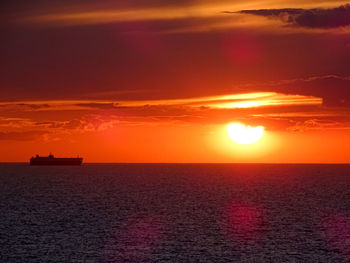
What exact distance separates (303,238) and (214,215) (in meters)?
30.5

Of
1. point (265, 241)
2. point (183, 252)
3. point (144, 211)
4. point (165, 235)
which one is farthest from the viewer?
point (144, 211)

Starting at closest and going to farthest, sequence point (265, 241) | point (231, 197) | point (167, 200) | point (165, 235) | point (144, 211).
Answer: point (265, 241) < point (165, 235) < point (144, 211) < point (167, 200) < point (231, 197)

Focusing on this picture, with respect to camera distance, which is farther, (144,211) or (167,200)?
(167,200)

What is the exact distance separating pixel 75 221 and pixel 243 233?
93.4 feet

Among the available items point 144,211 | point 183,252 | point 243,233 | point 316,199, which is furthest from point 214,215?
point 316,199

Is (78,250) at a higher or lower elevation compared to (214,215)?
lower

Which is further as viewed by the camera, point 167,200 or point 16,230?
Result: point 167,200

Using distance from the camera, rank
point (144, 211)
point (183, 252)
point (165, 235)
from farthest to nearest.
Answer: point (144, 211) < point (165, 235) < point (183, 252)

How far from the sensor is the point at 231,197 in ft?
513

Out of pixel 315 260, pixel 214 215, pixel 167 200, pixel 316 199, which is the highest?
pixel 316 199

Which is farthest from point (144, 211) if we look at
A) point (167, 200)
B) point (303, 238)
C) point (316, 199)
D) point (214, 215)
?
point (316, 199)

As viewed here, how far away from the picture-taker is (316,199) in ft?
497

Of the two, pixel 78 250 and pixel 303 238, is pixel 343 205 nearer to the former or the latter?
pixel 303 238

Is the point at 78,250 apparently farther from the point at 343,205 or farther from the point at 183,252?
the point at 343,205
